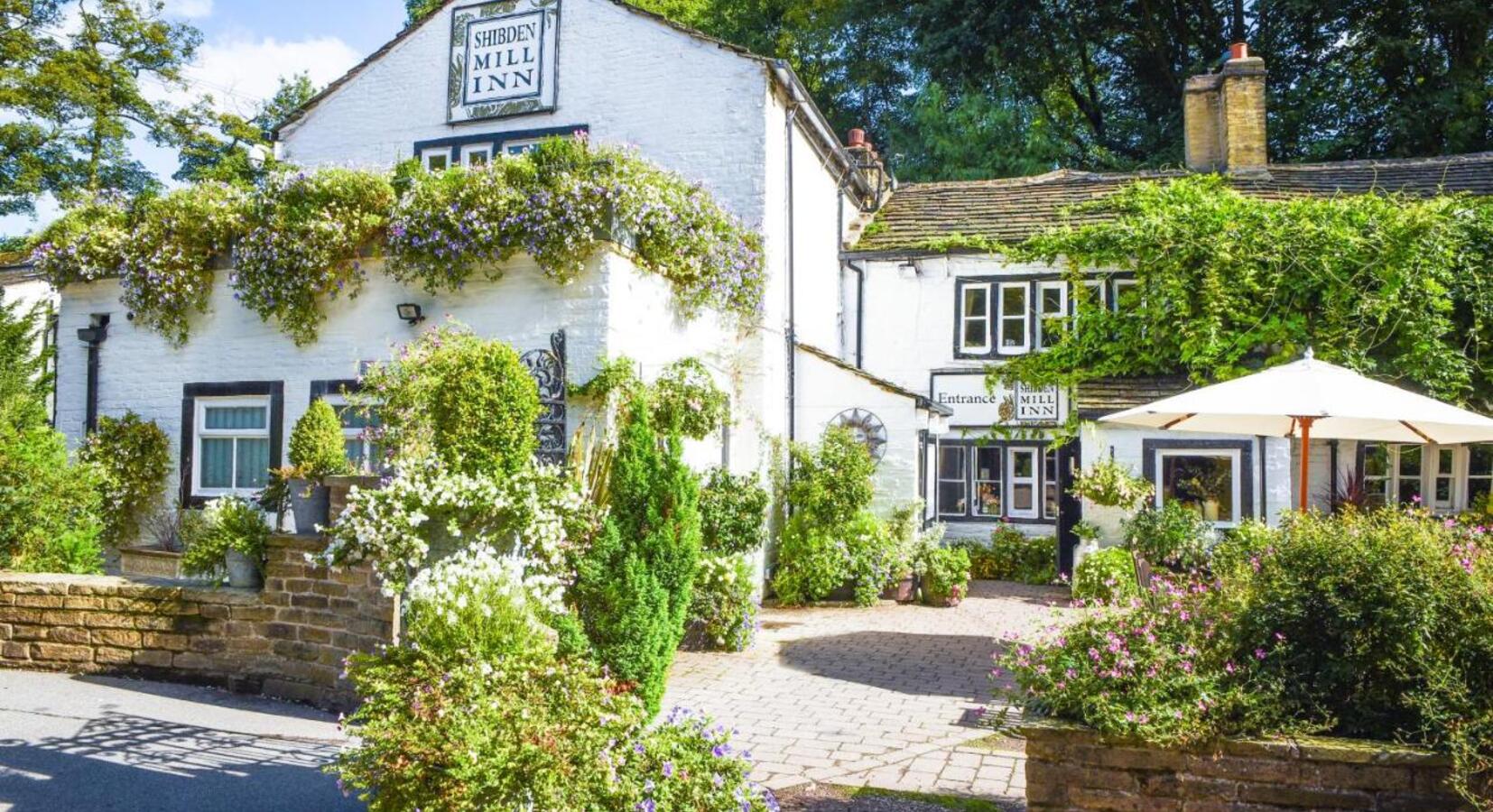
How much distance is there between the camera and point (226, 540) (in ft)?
27.2

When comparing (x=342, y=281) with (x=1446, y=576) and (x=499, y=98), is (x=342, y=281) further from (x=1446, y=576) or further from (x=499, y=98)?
(x=1446, y=576)

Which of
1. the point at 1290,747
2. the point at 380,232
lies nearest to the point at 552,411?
the point at 380,232

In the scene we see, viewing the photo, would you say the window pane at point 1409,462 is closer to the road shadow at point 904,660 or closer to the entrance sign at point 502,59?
the road shadow at point 904,660

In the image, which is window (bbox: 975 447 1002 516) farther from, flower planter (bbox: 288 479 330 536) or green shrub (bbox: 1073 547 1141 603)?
flower planter (bbox: 288 479 330 536)

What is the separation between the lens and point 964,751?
6773 mm

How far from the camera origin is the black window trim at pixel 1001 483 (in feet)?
57.6

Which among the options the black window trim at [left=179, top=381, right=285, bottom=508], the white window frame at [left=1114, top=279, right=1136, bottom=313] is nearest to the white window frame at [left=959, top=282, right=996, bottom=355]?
the white window frame at [left=1114, top=279, right=1136, bottom=313]

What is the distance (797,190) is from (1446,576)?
11.3m

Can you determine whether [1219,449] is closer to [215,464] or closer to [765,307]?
[765,307]

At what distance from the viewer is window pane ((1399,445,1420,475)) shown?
1611 centimetres

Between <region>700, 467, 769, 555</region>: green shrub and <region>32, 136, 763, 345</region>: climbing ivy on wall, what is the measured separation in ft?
6.88

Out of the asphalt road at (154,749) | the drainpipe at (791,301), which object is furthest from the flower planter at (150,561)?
the drainpipe at (791,301)

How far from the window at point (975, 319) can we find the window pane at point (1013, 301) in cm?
24

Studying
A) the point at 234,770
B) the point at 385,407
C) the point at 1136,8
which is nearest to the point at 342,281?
the point at 385,407
